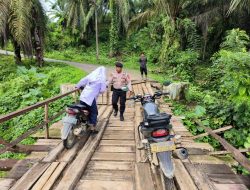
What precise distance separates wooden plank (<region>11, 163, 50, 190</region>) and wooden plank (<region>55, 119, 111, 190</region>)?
0.36m

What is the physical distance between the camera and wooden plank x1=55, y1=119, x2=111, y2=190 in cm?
372

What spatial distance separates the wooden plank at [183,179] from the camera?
3668 millimetres

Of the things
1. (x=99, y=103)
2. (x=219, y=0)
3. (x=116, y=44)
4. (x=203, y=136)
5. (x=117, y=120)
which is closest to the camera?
(x=203, y=136)

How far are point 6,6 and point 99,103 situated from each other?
10.7 meters

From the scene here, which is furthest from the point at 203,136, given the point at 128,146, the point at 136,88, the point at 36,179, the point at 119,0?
the point at 119,0

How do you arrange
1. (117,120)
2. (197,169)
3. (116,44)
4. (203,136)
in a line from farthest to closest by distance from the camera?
1. (116,44)
2. (117,120)
3. (203,136)
4. (197,169)

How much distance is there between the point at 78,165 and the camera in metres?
4.32

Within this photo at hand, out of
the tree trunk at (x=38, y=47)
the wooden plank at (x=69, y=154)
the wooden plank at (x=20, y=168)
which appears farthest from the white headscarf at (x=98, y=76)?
the tree trunk at (x=38, y=47)

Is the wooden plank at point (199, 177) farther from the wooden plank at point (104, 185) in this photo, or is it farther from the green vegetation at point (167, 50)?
the green vegetation at point (167, 50)

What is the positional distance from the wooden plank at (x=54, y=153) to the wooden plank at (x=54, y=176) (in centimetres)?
30

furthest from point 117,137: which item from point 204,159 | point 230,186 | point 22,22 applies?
point 22,22

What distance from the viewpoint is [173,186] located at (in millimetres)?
3629

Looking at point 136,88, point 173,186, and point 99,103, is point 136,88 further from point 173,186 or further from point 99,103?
point 173,186

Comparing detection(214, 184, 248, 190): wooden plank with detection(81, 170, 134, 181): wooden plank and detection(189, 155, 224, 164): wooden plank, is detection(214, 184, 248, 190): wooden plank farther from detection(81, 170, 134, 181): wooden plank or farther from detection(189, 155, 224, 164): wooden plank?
detection(81, 170, 134, 181): wooden plank
